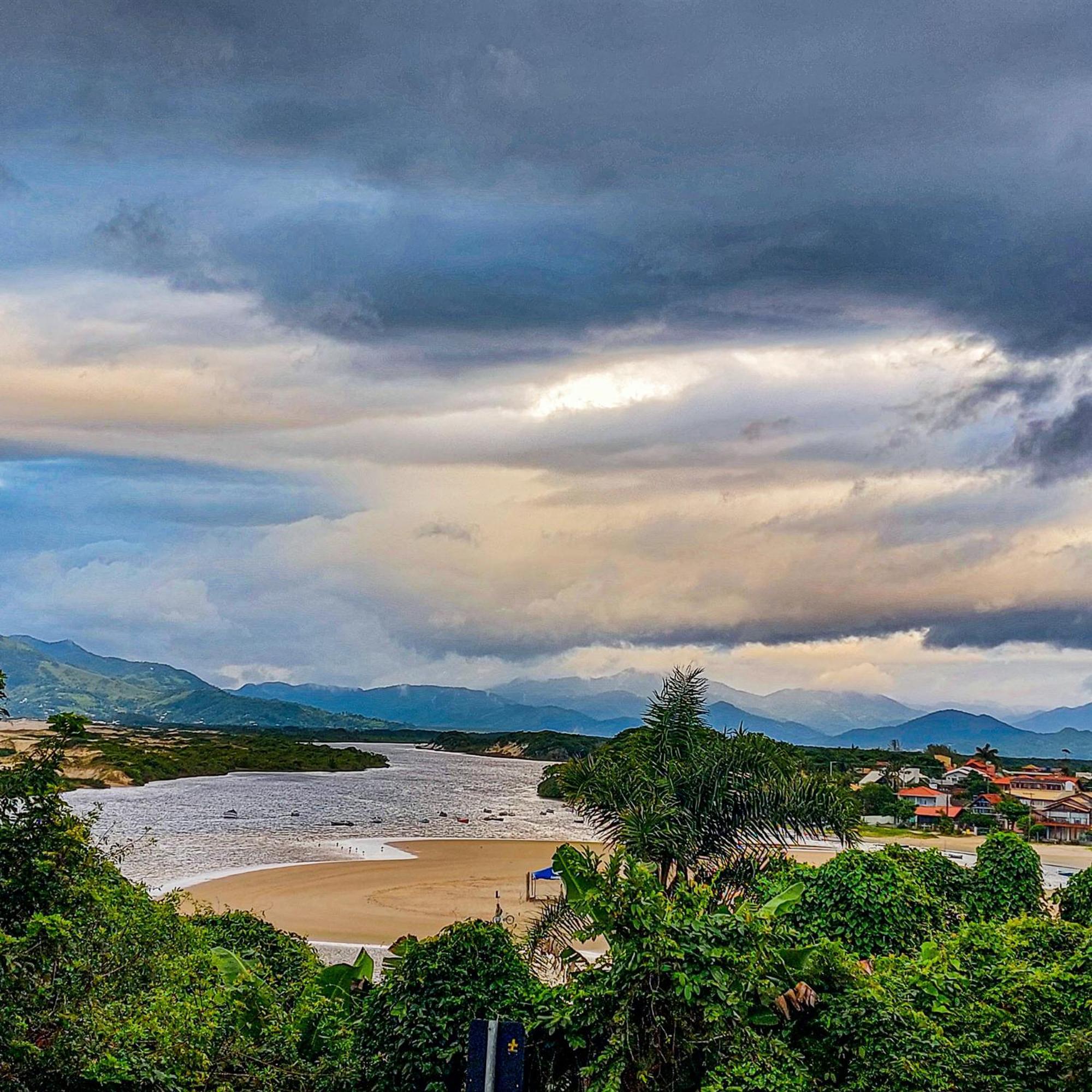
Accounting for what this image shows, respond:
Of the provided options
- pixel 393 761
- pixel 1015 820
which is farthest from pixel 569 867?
pixel 393 761

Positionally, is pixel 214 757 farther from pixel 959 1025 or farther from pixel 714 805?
pixel 959 1025

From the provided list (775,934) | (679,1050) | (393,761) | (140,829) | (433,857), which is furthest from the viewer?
(393,761)

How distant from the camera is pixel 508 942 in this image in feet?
30.6

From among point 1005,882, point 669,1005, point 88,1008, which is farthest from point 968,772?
point 88,1008

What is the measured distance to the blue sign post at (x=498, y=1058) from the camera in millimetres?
5891

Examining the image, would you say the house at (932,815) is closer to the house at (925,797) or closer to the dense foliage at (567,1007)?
the house at (925,797)

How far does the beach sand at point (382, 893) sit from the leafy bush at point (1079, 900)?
21.2 metres

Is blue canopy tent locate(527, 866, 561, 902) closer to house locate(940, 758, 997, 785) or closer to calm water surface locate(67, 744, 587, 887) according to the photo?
calm water surface locate(67, 744, 587, 887)

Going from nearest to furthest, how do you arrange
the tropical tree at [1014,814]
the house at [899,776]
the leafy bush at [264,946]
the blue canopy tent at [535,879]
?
the leafy bush at [264,946]
the blue canopy tent at [535,879]
the tropical tree at [1014,814]
the house at [899,776]

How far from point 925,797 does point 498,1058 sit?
8337 centimetres

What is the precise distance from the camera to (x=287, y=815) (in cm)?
7406

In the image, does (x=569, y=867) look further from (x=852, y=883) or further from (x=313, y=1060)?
(x=852, y=883)

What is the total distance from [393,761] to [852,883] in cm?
15879

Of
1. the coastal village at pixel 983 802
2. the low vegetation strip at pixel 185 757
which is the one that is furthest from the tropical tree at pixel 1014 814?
the low vegetation strip at pixel 185 757
